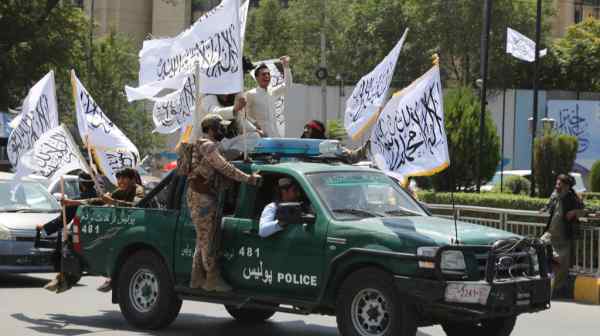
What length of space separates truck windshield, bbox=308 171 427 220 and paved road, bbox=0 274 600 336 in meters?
1.62

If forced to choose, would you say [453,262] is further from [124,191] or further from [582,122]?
A: [582,122]

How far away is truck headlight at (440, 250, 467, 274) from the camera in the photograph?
29.2 ft

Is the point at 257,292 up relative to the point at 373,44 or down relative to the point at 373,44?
down

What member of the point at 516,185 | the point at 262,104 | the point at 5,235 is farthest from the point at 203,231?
the point at 516,185

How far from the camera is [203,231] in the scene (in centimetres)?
1024

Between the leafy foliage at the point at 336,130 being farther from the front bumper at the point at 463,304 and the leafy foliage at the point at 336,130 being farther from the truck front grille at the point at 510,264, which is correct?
the front bumper at the point at 463,304

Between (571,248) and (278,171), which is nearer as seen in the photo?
(278,171)

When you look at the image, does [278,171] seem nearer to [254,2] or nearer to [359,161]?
[359,161]

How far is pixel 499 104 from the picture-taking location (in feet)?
157

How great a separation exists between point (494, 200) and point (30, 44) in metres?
22.0

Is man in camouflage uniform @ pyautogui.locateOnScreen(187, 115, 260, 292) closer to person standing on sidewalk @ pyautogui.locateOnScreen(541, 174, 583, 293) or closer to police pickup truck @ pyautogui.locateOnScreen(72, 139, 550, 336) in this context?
police pickup truck @ pyautogui.locateOnScreen(72, 139, 550, 336)

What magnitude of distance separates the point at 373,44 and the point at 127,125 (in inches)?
506

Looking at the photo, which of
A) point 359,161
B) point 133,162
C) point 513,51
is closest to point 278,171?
point 359,161

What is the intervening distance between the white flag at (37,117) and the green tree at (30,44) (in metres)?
21.0
